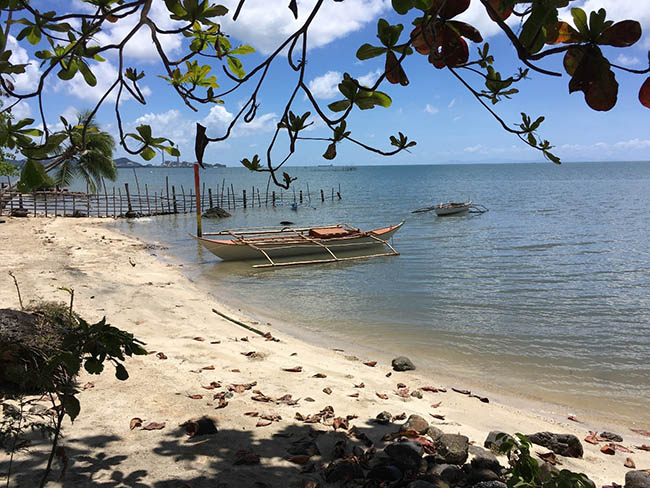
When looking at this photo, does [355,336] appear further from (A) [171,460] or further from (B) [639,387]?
(A) [171,460]

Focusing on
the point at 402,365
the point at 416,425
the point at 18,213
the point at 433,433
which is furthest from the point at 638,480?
the point at 18,213

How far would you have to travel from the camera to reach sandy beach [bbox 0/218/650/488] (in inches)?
108

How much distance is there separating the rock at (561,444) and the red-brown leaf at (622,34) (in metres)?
3.39

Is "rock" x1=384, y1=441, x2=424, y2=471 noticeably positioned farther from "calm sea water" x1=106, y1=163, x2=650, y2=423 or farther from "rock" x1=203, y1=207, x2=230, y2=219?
"rock" x1=203, y1=207, x2=230, y2=219

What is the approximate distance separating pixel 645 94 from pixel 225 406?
349cm

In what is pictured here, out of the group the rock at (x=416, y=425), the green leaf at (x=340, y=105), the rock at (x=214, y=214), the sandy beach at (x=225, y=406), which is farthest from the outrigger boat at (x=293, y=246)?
the rock at (x=214, y=214)

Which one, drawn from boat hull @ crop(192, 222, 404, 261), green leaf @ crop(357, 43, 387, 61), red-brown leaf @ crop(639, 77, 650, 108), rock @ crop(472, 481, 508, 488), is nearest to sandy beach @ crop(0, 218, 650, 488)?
rock @ crop(472, 481, 508, 488)

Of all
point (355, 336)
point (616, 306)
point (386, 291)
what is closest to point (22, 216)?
point (386, 291)

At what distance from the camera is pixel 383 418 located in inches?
151

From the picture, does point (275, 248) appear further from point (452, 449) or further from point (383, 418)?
point (452, 449)

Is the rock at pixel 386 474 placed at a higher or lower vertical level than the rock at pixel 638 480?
higher

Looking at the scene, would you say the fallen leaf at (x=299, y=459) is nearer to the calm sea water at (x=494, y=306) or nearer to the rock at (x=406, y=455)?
the rock at (x=406, y=455)

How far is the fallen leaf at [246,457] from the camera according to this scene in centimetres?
285

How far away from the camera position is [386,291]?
1170 cm
